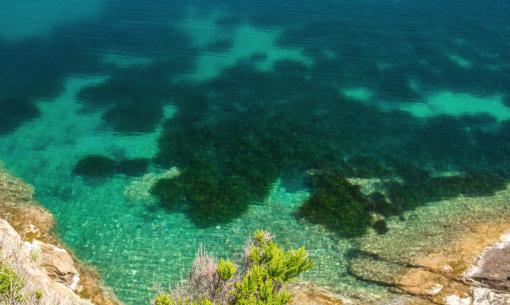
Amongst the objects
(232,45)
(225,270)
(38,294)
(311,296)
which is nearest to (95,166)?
(225,270)

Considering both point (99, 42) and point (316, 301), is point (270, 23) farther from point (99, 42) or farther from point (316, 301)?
point (316, 301)

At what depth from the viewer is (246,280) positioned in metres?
19.5

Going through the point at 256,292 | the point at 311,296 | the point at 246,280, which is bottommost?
the point at 311,296

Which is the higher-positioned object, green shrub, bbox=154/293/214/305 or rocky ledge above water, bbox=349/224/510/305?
green shrub, bbox=154/293/214/305

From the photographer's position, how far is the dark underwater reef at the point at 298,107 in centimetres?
3050

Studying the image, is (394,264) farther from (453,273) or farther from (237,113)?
(237,113)

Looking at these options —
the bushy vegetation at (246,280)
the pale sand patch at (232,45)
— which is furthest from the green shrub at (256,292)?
the pale sand patch at (232,45)

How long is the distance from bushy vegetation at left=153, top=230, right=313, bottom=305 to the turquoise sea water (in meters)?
3.88

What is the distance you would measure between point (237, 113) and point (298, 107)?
16.5 ft

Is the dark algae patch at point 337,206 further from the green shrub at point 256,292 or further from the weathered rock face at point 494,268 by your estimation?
the green shrub at point 256,292

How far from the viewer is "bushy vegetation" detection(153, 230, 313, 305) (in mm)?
19422

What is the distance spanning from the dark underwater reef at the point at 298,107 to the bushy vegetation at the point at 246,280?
6672mm

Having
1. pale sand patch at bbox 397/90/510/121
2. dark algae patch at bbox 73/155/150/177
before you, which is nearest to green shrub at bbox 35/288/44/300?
dark algae patch at bbox 73/155/150/177

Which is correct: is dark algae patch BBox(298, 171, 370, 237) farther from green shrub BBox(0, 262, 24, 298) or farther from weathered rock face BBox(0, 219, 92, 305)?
green shrub BBox(0, 262, 24, 298)
